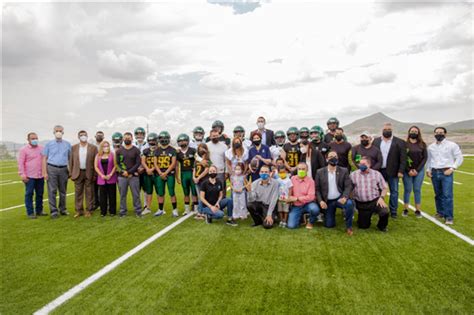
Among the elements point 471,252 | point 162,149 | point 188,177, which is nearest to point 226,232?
point 188,177

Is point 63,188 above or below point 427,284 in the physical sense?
above

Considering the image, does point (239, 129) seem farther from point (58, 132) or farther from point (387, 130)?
point (58, 132)

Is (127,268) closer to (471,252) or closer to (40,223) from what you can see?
(40,223)

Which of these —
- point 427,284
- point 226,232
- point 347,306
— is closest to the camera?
point 347,306

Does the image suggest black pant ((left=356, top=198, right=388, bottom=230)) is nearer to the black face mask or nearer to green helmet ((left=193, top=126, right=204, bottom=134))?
the black face mask

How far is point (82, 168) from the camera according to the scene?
9406mm

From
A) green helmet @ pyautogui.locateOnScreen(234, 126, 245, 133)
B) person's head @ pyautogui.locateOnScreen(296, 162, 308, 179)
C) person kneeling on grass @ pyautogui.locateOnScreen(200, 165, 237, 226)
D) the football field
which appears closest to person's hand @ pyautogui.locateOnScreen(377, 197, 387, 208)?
the football field

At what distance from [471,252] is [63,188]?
9.33 m

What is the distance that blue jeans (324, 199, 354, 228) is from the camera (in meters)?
7.20

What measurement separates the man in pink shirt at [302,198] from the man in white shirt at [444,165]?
2.98m

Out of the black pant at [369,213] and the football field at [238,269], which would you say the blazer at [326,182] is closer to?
the black pant at [369,213]

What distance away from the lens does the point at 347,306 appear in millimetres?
4117

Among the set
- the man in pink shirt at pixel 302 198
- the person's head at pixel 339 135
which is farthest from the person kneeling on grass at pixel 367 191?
the person's head at pixel 339 135

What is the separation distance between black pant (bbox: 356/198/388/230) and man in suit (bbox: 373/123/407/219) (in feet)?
4.58
